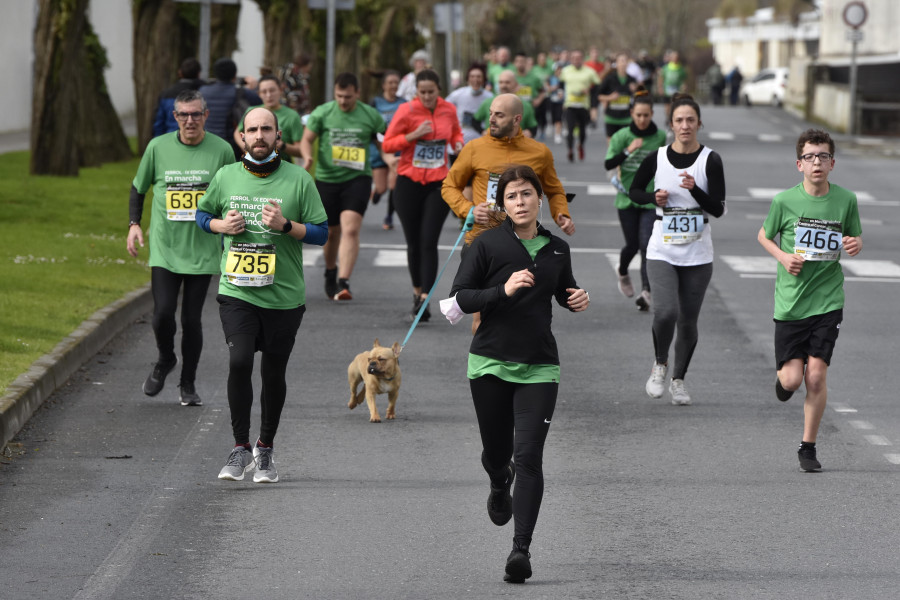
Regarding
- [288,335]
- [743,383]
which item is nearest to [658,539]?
[288,335]

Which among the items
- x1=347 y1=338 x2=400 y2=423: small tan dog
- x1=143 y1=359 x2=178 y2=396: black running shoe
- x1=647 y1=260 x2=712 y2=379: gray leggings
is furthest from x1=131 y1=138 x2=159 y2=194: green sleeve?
x1=647 y1=260 x2=712 y2=379: gray leggings

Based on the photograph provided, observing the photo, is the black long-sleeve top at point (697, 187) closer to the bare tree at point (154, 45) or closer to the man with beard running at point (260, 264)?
the man with beard running at point (260, 264)

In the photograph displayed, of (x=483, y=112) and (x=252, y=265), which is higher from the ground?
(x=483, y=112)

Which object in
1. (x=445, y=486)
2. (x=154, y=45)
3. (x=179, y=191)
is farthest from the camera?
(x=154, y=45)

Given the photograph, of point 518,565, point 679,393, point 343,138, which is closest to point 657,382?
point 679,393

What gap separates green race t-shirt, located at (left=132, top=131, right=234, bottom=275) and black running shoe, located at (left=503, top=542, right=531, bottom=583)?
3.84 meters

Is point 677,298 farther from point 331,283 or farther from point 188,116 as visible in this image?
point 331,283

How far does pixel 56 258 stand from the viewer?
16156 millimetres

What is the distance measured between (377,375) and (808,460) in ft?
8.16

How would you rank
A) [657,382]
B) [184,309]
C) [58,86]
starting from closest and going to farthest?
[184,309]
[657,382]
[58,86]

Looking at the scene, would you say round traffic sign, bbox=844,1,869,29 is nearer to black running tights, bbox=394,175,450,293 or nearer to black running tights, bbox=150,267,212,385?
black running tights, bbox=394,175,450,293

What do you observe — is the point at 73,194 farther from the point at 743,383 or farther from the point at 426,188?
the point at 743,383

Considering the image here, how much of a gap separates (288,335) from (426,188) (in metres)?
5.38

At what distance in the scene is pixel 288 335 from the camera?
319 inches
